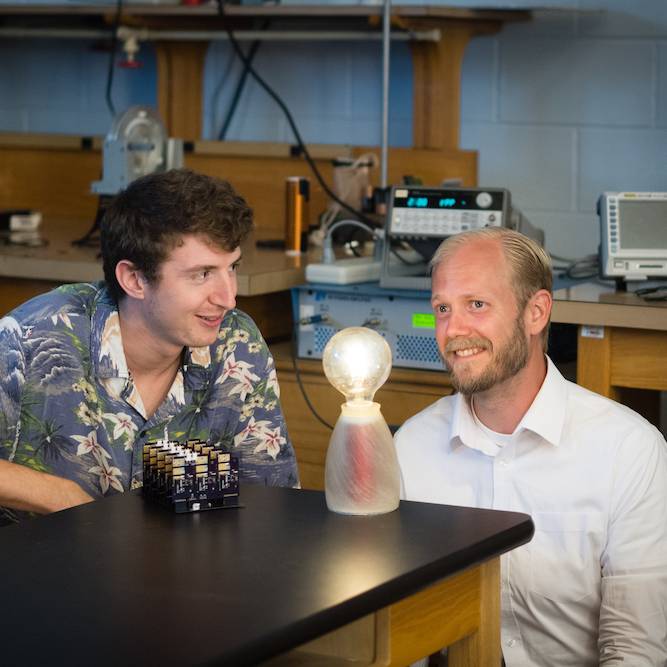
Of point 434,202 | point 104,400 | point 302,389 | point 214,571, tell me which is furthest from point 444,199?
point 214,571

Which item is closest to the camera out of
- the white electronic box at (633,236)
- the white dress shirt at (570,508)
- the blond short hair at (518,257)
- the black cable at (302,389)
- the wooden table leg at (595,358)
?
the white dress shirt at (570,508)

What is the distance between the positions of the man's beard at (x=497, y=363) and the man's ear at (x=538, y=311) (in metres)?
0.02

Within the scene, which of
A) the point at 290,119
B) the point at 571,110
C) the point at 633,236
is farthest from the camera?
the point at 290,119

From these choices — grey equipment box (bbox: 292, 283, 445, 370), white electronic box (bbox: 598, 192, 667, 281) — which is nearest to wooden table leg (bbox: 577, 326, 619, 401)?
white electronic box (bbox: 598, 192, 667, 281)

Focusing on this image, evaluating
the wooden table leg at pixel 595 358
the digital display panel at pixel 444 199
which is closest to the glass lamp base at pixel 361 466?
the wooden table leg at pixel 595 358

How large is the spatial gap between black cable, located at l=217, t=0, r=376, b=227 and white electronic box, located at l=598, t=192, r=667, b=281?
2.77 ft

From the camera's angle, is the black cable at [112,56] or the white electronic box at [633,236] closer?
the white electronic box at [633,236]

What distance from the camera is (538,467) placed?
1830mm

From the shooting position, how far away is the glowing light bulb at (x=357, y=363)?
155 cm

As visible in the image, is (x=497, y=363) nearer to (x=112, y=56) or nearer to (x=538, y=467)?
(x=538, y=467)

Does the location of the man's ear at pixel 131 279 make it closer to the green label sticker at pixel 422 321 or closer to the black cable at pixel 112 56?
the green label sticker at pixel 422 321

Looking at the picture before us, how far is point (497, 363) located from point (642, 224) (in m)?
1.13

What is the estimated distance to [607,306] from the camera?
8.52 ft

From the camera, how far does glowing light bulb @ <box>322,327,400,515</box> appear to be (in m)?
1.51
